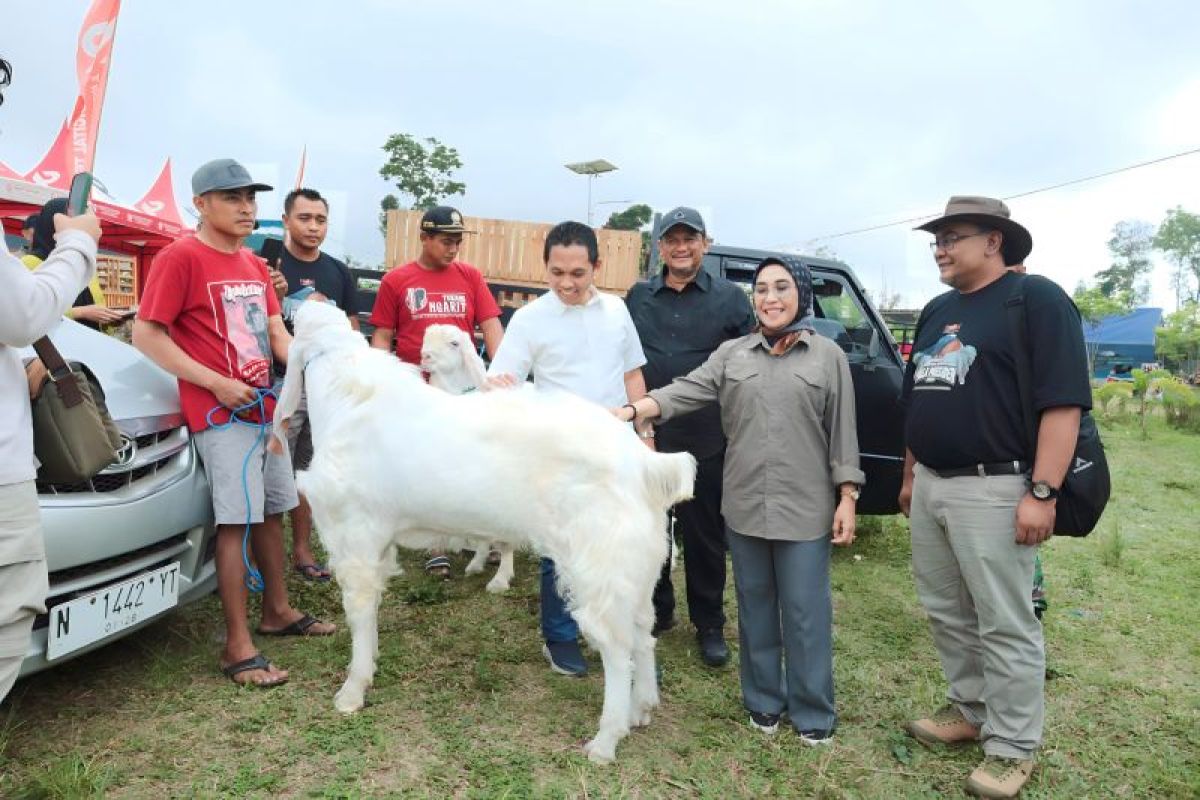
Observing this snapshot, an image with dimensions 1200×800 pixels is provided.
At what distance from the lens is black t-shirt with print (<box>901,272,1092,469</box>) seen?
267cm

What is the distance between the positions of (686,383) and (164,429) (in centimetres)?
226

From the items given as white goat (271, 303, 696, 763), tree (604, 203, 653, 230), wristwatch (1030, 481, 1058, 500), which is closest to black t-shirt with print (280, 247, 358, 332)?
white goat (271, 303, 696, 763)

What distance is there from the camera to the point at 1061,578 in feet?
18.2

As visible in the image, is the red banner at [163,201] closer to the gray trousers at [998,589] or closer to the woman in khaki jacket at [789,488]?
the woman in khaki jacket at [789,488]

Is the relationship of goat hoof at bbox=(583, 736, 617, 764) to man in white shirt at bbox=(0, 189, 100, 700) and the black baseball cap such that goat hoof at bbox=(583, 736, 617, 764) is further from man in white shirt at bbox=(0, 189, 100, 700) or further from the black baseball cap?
the black baseball cap

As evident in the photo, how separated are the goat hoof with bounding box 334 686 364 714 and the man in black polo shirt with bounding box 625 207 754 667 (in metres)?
1.76

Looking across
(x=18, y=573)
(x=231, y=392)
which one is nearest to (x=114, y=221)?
(x=231, y=392)

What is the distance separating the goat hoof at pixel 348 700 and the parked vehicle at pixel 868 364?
12.5 feet

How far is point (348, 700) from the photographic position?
316 centimetres

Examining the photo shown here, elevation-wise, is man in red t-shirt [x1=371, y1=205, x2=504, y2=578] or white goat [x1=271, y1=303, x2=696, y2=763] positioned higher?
man in red t-shirt [x1=371, y1=205, x2=504, y2=578]

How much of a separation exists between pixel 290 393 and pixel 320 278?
1860 millimetres

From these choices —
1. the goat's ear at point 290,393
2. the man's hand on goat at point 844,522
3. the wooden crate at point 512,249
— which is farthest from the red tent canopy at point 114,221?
the man's hand on goat at point 844,522

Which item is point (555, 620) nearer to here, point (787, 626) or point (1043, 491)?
point (787, 626)

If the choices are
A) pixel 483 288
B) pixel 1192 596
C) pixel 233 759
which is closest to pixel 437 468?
pixel 233 759
